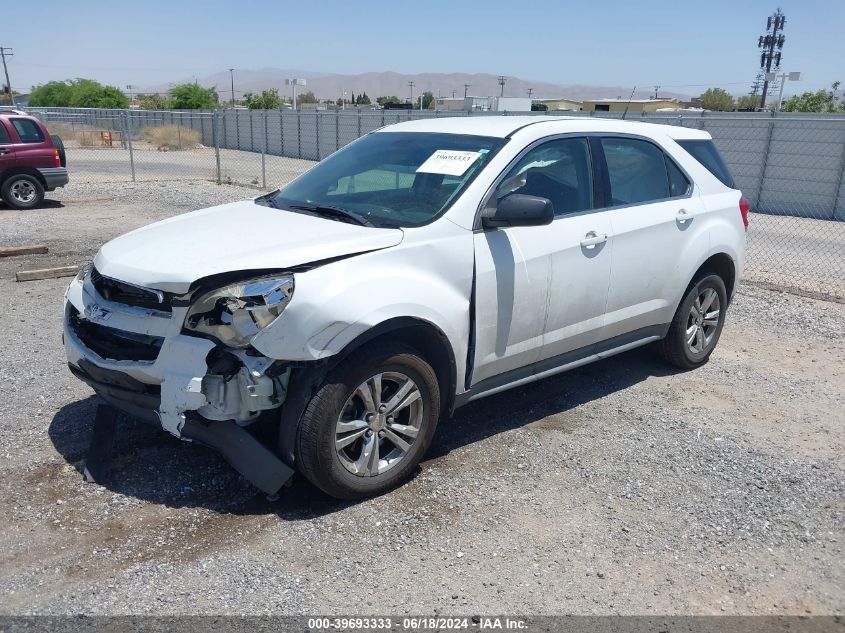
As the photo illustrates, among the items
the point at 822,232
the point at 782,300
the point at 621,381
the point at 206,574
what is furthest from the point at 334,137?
the point at 206,574

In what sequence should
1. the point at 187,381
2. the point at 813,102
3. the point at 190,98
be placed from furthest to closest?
the point at 190,98
the point at 813,102
the point at 187,381

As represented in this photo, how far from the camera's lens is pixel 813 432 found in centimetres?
483

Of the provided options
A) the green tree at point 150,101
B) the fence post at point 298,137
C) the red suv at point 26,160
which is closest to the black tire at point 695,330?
the red suv at point 26,160

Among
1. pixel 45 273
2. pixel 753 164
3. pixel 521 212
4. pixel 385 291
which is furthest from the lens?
pixel 753 164

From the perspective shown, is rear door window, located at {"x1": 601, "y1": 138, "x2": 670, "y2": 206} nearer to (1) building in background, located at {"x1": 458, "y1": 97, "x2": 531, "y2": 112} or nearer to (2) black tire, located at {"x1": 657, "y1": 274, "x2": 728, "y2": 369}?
(2) black tire, located at {"x1": 657, "y1": 274, "x2": 728, "y2": 369}

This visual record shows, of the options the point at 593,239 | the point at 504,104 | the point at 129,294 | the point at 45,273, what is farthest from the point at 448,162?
the point at 504,104

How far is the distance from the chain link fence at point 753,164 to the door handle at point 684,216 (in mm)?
4200

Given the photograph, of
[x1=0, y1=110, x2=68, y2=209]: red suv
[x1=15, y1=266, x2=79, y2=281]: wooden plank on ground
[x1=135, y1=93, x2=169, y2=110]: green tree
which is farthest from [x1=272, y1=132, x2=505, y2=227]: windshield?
[x1=135, y1=93, x2=169, y2=110]: green tree

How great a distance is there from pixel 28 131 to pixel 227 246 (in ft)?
41.0

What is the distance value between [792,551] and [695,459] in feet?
A: 3.12

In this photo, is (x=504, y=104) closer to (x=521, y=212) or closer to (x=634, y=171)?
(x=634, y=171)

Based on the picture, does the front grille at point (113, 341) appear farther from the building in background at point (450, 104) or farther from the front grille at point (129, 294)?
the building in background at point (450, 104)

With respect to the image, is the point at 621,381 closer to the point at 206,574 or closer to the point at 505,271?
the point at 505,271

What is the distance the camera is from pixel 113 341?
3.69 metres
